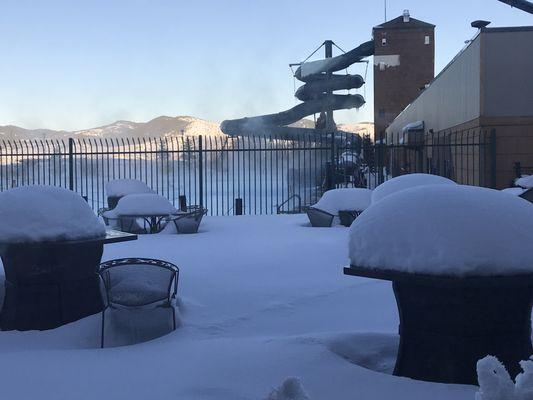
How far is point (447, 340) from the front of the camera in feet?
10.8

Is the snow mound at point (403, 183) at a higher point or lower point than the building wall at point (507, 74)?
lower

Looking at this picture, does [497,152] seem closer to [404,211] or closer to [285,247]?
[285,247]

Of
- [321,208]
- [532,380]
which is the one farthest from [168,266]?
[321,208]

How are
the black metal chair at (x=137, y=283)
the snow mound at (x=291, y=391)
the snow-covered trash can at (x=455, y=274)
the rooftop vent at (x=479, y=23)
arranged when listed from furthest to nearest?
the rooftop vent at (x=479, y=23) → the black metal chair at (x=137, y=283) → the snow-covered trash can at (x=455, y=274) → the snow mound at (x=291, y=391)

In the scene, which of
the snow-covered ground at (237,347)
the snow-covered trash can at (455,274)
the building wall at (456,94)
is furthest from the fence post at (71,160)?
the snow-covered trash can at (455,274)

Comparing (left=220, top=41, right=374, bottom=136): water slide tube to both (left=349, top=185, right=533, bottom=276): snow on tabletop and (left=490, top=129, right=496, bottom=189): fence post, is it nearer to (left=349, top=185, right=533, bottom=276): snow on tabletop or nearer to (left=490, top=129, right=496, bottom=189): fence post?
(left=490, top=129, right=496, bottom=189): fence post

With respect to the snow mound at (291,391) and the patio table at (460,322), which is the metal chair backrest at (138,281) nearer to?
the patio table at (460,322)

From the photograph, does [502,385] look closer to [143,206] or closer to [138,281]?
[138,281]

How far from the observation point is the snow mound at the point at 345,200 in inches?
486

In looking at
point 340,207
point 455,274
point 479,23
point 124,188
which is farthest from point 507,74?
point 455,274

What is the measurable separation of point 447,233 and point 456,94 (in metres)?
16.2

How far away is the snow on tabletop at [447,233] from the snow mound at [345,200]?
8.75m

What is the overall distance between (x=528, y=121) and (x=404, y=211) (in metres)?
13.0

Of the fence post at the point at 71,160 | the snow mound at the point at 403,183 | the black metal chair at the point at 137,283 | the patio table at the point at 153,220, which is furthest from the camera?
the fence post at the point at 71,160
